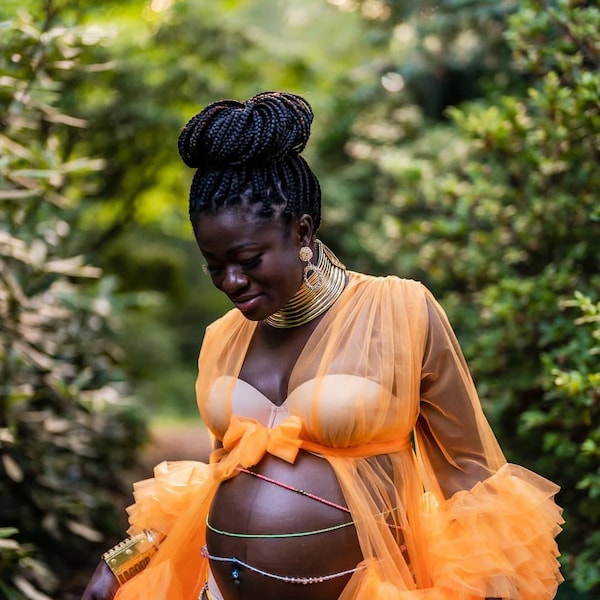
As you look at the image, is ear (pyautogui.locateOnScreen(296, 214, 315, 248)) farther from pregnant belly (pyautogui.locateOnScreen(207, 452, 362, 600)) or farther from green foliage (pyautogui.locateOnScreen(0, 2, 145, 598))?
green foliage (pyautogui.locateOnScreen(0, 2, 145, 598))

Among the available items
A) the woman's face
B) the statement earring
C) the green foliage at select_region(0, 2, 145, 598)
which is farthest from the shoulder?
the green foliage at select_region(0, 2, 145, 598)

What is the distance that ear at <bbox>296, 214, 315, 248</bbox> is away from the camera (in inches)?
87.9

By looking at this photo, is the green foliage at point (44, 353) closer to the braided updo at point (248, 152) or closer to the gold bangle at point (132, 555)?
the gold bangle at point (132, 555)

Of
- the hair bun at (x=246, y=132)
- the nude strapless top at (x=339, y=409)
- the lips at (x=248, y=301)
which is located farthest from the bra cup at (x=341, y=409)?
the hair bun at (x=246, y=132)

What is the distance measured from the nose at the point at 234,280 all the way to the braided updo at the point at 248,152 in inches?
5.9

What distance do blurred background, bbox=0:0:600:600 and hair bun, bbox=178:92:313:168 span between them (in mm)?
1386

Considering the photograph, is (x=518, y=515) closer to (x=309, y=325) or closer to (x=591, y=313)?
(x=309, y=325)

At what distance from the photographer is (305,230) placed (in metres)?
2.25

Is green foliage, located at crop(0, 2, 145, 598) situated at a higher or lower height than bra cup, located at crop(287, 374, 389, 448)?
lower

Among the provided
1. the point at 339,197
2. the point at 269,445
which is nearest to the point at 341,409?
the point at 269,445

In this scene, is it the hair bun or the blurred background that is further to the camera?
the blurred background

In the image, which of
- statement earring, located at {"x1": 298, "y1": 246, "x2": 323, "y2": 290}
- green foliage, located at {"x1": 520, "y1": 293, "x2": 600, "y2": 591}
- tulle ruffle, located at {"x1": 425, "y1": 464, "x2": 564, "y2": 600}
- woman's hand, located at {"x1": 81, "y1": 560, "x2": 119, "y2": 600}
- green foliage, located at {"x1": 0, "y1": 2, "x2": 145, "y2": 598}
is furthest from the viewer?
green foliage, located at {"x1": 0, "y1": 2, "x2": 145, "y2": 598}

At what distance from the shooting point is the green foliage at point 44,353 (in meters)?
4.13

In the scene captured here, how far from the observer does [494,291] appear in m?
4.09
